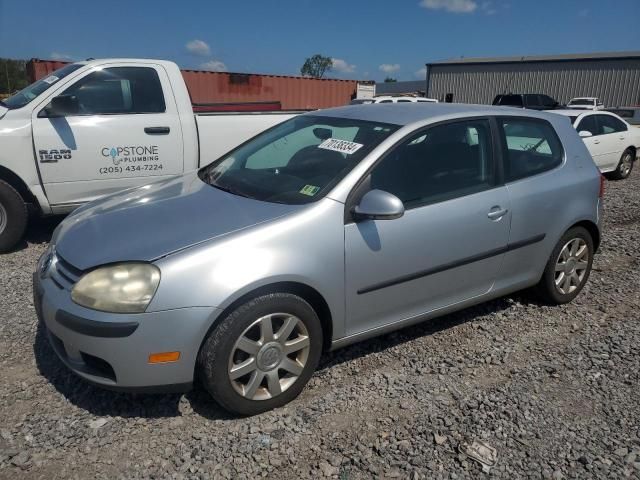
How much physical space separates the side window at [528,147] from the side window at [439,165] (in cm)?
19

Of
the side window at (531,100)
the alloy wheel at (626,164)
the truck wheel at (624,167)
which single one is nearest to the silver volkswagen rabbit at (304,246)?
the truck wheel at (624,167)

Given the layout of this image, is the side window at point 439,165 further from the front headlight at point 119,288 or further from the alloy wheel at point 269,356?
the front headlight at point 119,288

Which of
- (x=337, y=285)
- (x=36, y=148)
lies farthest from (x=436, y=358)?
(x=36, y=148)

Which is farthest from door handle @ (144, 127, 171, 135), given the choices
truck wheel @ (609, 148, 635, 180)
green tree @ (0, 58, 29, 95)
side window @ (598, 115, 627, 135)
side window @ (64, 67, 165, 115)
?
green tree @ (0, 58, 29, 95)

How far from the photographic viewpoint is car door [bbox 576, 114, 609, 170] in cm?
938

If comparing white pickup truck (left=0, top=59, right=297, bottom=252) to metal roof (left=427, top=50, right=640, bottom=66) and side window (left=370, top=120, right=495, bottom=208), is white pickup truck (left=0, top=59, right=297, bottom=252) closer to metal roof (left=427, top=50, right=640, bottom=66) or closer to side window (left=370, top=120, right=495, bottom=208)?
side window (left=370, top=120, right=495, bottom=208)

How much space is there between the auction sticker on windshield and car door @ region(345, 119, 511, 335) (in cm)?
20

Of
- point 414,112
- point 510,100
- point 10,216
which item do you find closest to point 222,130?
point 10,216

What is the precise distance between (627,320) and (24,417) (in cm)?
403

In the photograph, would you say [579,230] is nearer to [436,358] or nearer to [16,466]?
[436,358]

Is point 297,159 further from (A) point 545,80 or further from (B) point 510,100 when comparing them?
(A) point 545,80

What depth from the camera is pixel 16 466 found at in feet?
7.45

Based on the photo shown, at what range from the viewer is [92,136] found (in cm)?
Answer: 499

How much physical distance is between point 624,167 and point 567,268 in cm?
782
